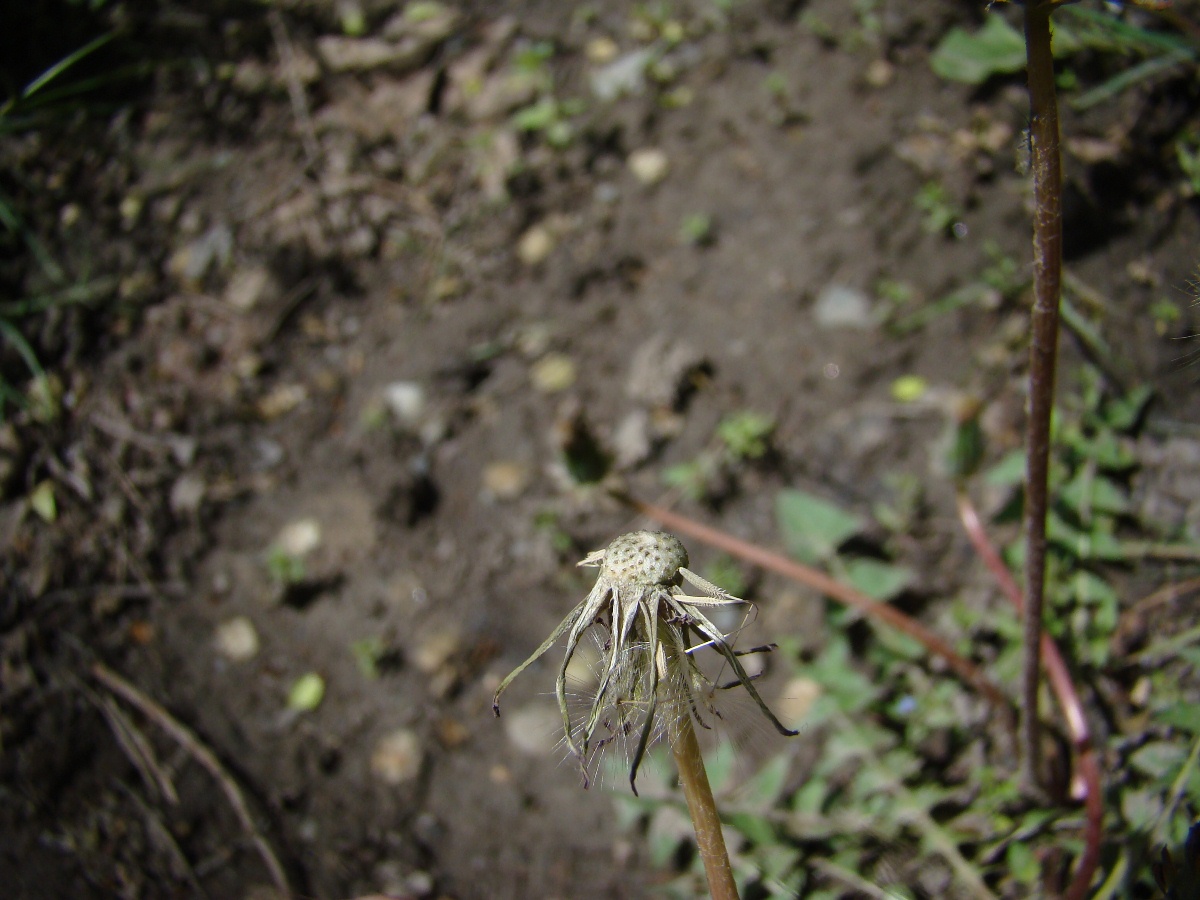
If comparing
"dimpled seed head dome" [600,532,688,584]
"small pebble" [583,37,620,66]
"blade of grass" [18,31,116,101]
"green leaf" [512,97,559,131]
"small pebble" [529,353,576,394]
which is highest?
"blade of grass" [18,31,116,101]

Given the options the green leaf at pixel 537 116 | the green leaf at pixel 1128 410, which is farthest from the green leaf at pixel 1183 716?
the green leaf at pixel 537 116

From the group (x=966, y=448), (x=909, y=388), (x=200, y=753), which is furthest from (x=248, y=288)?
(x=966, y=448)

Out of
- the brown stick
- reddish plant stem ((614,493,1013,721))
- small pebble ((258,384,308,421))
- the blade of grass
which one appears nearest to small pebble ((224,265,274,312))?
small pebble ((258,384,308,421))

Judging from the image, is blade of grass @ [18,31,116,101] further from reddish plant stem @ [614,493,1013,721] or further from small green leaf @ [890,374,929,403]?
small green leaf @ [890,374,929,403]

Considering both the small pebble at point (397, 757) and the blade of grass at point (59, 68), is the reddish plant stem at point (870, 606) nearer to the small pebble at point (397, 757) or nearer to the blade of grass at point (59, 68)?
the small pebble at point (397, 757)

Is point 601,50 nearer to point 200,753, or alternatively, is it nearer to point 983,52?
point 983,52

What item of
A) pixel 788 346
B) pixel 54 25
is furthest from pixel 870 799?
A: pixel 54 25
